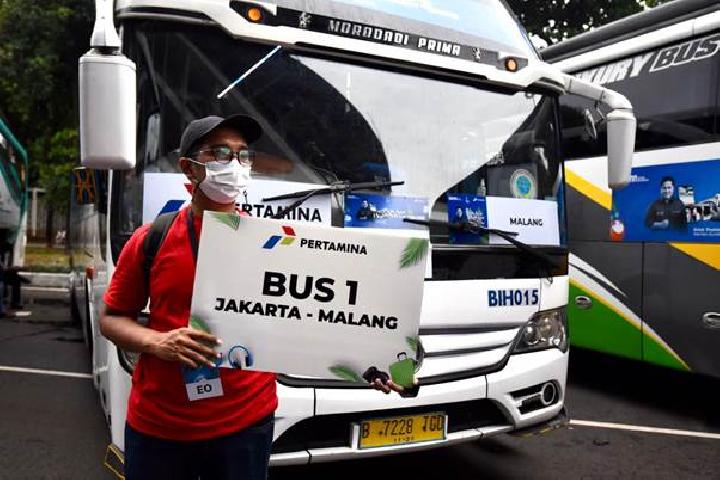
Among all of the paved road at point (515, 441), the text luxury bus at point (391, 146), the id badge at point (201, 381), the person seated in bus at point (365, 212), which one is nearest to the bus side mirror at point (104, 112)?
the text luxury bus at point (391, 146)

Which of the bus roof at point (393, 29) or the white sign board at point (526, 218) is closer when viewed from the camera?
the bus roof at point (393, 29)

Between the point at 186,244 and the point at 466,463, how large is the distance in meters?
3.16

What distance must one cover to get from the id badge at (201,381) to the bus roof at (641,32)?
18.0 ft

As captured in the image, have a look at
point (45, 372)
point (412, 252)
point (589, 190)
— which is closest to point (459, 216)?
point (412, 252)

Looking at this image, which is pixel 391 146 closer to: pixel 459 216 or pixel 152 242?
pixel 459 216

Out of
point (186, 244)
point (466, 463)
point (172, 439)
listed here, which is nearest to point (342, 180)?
point (186, 244)

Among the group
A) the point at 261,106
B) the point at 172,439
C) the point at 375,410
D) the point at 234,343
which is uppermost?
the point at 261,106

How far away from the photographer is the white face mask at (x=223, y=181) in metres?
2.25

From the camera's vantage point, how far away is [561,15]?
1584cm

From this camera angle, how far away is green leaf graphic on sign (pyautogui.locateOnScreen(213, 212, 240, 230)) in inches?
84.8

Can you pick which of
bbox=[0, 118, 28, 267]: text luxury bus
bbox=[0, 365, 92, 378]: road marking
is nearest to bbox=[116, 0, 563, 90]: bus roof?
bbox=[0, 365, 92, 378]: road marking

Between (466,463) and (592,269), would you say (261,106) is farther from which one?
(592,269)

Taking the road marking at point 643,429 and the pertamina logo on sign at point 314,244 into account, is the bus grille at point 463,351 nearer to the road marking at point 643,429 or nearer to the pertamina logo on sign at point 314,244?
the pertamina logo on sign at point 314,244

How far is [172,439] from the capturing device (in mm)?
2197
